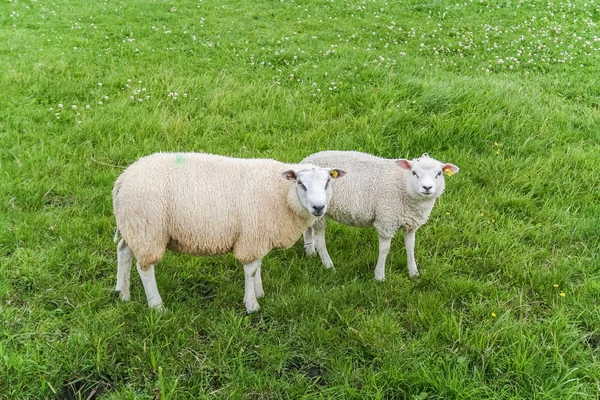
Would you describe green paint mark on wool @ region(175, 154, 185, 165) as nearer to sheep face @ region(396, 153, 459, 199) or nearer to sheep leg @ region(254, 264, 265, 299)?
sheep leg @ region(254, 264, 265, 299)

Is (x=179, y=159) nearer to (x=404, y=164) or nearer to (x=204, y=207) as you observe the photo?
(x=204, y=207)

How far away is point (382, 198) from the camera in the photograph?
174 inches

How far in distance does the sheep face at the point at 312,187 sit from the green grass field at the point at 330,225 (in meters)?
0.85

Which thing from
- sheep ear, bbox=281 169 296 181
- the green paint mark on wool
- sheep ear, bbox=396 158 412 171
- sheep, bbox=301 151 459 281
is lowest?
sheep, bbox=301 151 459 281

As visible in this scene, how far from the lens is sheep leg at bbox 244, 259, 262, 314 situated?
397 cm

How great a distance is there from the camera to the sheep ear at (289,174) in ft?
12.4

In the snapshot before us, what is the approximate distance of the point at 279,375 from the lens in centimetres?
345

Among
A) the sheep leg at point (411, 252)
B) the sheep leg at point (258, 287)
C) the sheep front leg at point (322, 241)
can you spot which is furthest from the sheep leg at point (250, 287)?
the sheep leg at point (411, 252)

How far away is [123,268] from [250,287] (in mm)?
1069

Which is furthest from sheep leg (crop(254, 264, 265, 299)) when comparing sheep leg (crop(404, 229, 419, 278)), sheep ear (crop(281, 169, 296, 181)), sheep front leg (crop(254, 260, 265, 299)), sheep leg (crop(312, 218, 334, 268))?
sheep leg (crop(404, 229, 419, 278))

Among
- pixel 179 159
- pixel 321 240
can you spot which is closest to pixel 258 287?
pixel 321 240

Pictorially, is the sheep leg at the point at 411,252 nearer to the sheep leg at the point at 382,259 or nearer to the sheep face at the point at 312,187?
the sheep leg at the point at 382,259

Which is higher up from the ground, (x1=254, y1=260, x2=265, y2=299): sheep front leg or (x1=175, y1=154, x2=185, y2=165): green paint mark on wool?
(x1=175, y1=154, x2=185, y2=165): green paint mark on wool

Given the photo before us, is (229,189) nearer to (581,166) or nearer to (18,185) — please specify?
(18,185)
